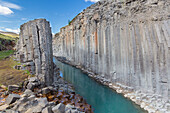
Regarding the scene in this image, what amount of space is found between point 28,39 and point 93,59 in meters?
10.0

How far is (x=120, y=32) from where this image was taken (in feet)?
38.5

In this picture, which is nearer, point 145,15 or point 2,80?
point 2,80

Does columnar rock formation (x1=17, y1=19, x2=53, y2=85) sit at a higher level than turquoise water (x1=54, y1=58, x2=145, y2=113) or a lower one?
higher

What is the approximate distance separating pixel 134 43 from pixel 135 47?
0.41m

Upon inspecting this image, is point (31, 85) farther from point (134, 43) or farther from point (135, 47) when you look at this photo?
point (134, 43)

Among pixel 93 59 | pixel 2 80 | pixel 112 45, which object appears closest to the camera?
pixel 2 80

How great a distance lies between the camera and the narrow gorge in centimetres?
865

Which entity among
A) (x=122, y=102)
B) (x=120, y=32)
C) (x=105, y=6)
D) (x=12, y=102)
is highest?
(x=105, y=6)

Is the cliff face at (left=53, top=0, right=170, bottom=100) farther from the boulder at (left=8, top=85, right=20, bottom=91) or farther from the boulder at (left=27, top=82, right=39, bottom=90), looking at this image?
the boulder at (left=8, top=85, right=20, bottom=91)

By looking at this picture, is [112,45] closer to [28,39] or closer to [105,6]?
→ [105,6]

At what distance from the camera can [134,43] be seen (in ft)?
33.8

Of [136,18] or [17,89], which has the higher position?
[136,18]

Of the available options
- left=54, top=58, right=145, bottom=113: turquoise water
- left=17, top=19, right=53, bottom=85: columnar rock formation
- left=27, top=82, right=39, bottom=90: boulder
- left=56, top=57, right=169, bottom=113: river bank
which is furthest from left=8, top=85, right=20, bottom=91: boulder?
left=56, top=57, right=169, bottom=113: river bank

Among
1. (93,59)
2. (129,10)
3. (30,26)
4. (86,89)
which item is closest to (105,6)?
(129,10)
